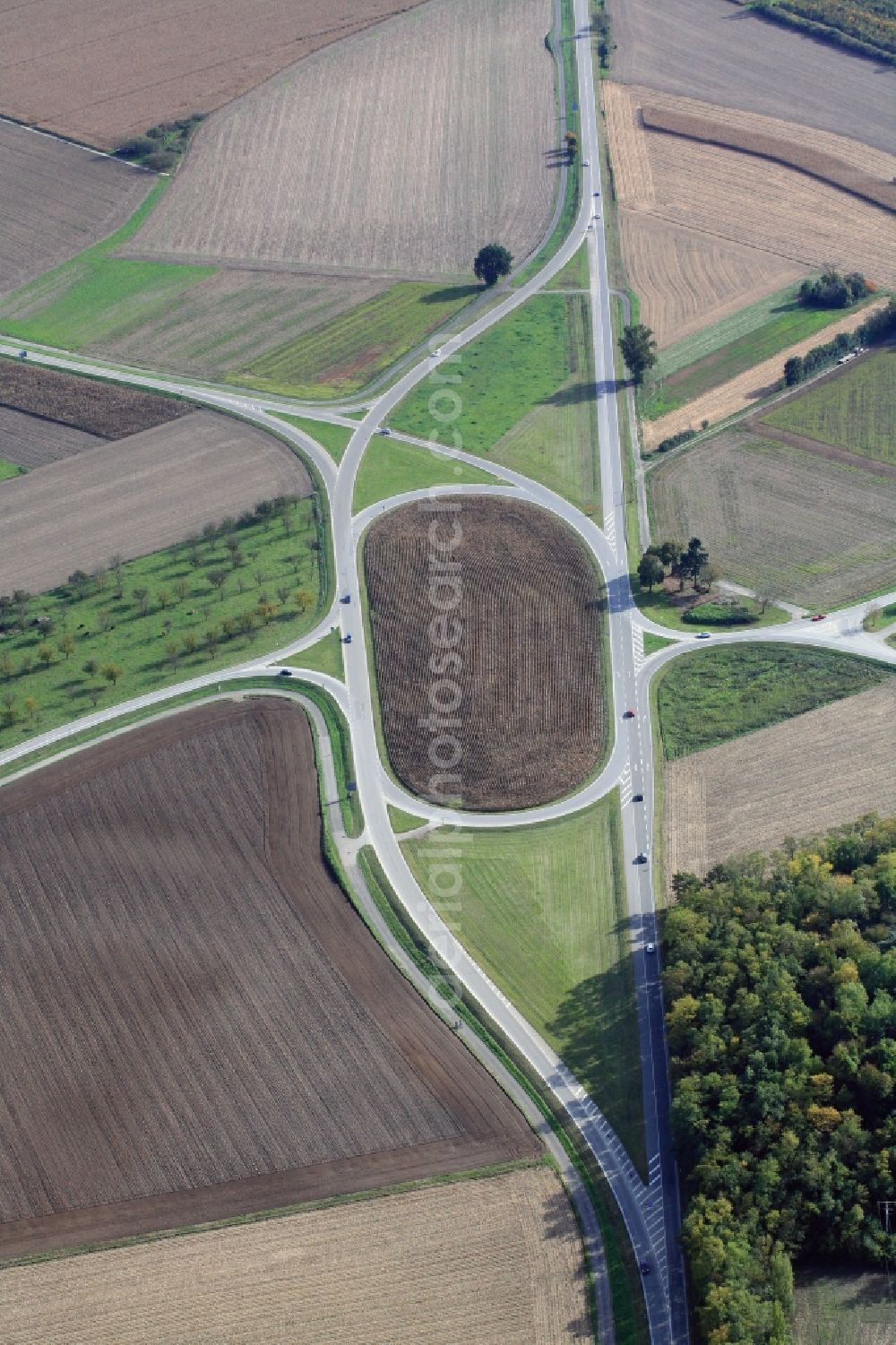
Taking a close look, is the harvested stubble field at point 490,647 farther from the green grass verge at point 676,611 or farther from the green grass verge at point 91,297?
the green grass verge at point 91,297

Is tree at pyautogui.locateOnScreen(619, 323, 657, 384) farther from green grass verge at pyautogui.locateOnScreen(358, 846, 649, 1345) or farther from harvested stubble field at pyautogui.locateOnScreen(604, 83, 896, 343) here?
green grass verge at pyautogui.locateOnScreen(358, 846, 649, 1345)

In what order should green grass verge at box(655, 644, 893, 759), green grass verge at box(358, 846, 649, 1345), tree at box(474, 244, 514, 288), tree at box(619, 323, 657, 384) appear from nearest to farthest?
green grass verge at box(358, 846, 649, 1345) < green grass verge at box(655, 644, 893, 759) < tree at box(619, 323, 657, 384) < tree at box(474, 244, 514, 288)

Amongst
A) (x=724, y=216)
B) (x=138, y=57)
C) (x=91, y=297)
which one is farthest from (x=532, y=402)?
(x=138, y=57)

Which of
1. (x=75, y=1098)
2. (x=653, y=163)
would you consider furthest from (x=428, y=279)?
(x=75, y=1098)

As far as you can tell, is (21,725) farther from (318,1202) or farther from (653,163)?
(653,163)

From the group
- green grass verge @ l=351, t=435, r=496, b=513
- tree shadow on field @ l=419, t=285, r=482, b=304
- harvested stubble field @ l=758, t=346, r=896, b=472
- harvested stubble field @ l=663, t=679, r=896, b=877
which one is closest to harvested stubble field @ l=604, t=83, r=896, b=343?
harvested stubble field @ l=758, t=346, r=896, b=472

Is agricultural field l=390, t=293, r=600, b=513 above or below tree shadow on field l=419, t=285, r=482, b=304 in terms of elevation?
below

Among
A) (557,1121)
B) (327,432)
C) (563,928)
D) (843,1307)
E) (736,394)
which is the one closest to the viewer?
(843,1307)

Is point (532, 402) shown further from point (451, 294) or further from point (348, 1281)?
point (348, 1281)

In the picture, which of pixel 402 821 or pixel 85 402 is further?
pixel 85 402
